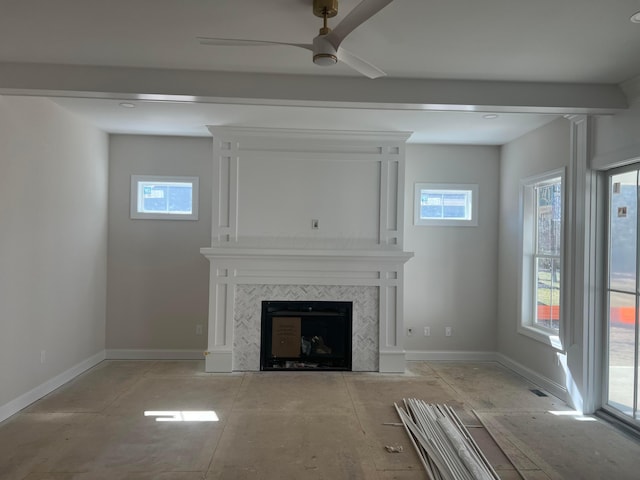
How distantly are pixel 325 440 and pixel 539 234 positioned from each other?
3425 millimetres

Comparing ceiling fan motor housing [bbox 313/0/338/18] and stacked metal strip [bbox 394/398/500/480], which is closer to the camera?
ceiling fan motor housing [bbox 313/0/338/18]

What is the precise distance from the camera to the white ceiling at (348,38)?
2418mm

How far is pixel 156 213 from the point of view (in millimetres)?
5535

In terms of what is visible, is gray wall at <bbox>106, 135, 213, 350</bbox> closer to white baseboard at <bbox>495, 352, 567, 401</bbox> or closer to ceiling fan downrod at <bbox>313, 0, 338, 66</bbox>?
ceiling fan downrod at <bbox>313, 0, 338, 66</bbox>

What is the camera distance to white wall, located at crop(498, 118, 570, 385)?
444 centimetres

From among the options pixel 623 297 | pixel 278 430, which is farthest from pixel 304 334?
pixel 623 297

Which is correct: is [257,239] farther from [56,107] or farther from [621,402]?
[621,402]

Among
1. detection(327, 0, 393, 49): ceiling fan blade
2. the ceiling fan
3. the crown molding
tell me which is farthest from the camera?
the crown molding

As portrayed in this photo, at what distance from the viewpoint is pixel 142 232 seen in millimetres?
5539

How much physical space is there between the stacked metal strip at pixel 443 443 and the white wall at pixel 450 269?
5.90 feet

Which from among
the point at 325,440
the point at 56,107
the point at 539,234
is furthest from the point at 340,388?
the point at 56,107

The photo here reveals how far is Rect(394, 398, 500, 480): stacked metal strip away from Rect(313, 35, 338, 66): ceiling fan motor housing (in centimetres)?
262

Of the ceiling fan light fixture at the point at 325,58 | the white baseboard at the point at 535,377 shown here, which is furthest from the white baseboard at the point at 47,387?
the white baseboard at the point at 535,377

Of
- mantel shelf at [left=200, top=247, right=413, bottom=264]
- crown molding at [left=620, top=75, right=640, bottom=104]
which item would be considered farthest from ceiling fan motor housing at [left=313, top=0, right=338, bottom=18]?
mantel shelf at [left=200, top=247, right=413, bottom=264]
